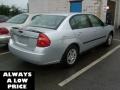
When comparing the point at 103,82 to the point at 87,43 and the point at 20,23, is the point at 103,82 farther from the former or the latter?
the point at 20,23

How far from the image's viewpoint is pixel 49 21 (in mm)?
5902

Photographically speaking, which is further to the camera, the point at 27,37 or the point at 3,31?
the point at 3,31

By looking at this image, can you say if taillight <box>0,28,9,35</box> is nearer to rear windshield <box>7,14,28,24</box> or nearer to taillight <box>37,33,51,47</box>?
rear windshield <box>7,14,28,24</box>

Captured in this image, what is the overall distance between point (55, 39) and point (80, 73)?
1161mm

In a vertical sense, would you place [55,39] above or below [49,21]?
below

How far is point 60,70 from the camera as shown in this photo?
556 centimetres

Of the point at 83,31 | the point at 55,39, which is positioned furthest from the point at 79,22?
the point at 55,39

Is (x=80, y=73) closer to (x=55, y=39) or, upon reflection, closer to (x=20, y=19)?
(x=55, y=39)

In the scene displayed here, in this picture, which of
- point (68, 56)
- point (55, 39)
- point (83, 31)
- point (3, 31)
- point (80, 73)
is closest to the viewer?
point (55, 39)

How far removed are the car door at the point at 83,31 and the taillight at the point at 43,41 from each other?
111 centimetres

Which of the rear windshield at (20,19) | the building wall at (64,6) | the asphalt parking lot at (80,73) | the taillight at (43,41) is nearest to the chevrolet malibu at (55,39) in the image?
the taillight at (43,41)

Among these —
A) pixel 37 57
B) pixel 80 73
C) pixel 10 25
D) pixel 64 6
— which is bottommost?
pixel 80 73

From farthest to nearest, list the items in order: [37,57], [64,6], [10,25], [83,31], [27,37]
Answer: [64,6] < [10,25] < [83,31] < [27,37] < [37,57]

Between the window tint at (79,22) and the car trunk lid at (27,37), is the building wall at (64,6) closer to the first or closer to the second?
the window tint at (79,22)
